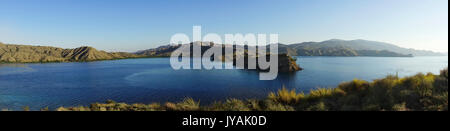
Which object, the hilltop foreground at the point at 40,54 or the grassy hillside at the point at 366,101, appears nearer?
the grassy hillside at the point at 366,101

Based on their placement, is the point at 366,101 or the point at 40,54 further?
the point at 40,54

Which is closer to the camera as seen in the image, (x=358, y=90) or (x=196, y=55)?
(x=358, y=90)

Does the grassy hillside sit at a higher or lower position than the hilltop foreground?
lower

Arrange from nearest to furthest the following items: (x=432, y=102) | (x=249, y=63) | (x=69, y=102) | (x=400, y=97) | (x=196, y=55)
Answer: (x=432, y=102), (x=400, y=97), (x=69, y=102), (x=249, y=63), (x=196, y=55)

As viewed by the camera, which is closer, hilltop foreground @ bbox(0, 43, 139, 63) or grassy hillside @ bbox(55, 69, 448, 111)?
grassy hillside @ bbox(55, 69, 448, 111)

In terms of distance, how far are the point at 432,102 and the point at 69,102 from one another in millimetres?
23635

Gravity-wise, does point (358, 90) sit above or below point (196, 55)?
below

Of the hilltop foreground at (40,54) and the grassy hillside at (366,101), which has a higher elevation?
the hilltop foreground at (40,54)

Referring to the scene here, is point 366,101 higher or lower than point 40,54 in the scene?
lower
